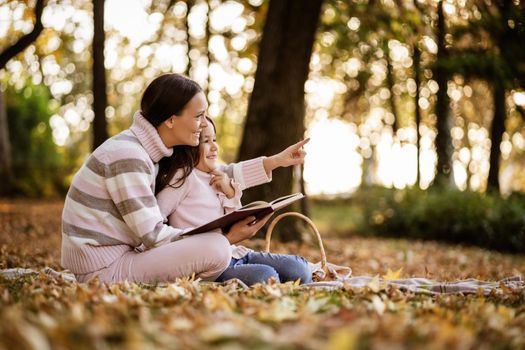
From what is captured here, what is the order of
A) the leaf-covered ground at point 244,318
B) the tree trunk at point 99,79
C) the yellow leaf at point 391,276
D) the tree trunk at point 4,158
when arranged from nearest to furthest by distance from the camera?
the leaf-covered ground at point 244,318
the yellow leaf at point 391,276
the tree trunk at point 99,79
the tree trunk at point 4,158

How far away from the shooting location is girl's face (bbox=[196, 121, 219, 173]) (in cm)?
446

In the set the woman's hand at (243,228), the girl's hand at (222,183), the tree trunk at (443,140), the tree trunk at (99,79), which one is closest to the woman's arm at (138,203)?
the woman's hand at (243,228)

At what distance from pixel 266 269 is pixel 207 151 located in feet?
3.14

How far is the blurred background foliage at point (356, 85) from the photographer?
33.0 feet

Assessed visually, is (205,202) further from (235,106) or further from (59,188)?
(235,106)

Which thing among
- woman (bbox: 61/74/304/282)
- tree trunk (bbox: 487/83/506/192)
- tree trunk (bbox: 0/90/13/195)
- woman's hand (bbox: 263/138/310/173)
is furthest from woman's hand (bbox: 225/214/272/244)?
tree trunk (bbox: 0/90/13/195)

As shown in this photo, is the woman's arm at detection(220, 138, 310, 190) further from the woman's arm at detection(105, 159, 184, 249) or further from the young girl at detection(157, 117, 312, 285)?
the woman's arm at detection(105, 159, 184, 249)

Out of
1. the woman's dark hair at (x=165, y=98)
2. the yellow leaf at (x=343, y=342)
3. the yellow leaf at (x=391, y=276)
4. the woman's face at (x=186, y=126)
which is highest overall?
the woman's dark hair at (x=165, y=98)

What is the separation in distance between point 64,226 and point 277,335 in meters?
2.19

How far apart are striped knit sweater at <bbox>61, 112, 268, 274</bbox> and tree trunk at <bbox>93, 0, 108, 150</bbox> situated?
4.83m

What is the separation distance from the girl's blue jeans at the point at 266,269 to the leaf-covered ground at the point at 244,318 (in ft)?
0.92

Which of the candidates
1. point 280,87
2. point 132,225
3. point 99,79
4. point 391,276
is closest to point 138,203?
point 132,225

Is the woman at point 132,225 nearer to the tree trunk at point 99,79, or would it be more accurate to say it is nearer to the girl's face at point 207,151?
the girl's face at point 207,151

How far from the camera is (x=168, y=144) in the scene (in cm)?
418
